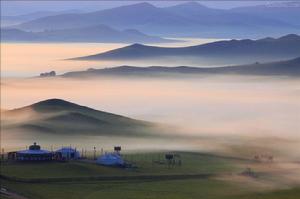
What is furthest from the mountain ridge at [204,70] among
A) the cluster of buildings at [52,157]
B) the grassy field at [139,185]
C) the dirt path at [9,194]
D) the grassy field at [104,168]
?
the dirt path at [9,194]

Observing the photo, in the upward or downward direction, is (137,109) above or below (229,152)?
above

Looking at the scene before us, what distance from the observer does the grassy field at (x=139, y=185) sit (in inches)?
2146

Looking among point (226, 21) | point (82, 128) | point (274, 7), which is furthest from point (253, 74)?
point (226, 21)

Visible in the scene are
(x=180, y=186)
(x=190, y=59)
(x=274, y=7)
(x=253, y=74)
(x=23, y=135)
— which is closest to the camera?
(x=180, y=186)

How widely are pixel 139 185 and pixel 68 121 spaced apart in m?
44.3

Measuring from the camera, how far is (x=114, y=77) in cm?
16362

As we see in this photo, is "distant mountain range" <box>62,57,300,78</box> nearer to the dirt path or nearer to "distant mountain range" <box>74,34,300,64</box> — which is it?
"distant mountain range" <box>74,34,300,64</box>

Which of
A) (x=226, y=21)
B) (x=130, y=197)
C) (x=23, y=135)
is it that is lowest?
(x=130, y=197)

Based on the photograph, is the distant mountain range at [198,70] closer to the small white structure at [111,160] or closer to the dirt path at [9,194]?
the small white structure at [111,160]

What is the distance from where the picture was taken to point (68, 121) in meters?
103

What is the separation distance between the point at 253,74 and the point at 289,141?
1264 inches

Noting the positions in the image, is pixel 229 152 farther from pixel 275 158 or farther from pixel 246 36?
pixel 246 36

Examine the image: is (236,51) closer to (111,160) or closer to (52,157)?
(111,160)

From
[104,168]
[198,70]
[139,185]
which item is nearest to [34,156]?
[104,168]
